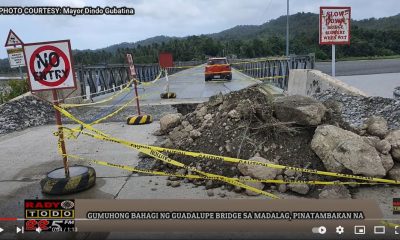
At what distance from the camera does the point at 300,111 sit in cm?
597

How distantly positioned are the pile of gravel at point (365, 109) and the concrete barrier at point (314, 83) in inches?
17.0

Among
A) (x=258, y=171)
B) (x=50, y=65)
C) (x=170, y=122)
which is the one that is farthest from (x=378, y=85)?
(x=50, y=65)

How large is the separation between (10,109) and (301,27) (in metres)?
124

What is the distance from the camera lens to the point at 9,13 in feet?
30.9

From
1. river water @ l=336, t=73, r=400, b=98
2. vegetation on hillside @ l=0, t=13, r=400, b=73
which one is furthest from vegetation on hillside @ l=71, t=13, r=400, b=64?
river water @ l=336, t=73, r=400, b=98

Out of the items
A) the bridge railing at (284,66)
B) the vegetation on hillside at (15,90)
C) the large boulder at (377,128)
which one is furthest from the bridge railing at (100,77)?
the large boulder at (377,128)

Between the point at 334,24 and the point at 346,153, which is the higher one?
the point at 334,24

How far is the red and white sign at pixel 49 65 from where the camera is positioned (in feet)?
16.8

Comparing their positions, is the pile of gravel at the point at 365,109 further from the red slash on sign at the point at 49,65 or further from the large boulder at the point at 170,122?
the red slash on sign at the point at 49,65

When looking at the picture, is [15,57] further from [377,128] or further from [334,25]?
[377,128]

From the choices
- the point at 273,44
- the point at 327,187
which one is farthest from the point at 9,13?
the point at 273,44

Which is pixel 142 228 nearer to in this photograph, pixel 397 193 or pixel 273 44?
pixel 397 193

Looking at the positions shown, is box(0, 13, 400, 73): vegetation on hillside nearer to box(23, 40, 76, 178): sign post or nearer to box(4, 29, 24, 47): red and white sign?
box(4, 29, 24, 47): red and white sign

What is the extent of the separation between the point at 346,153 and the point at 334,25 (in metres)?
8.70
